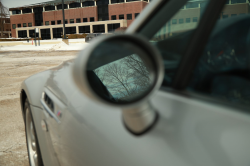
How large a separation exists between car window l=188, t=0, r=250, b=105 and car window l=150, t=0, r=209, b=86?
109 millimetres

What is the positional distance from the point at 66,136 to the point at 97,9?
74.4 m

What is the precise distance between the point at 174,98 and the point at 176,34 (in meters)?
0.39

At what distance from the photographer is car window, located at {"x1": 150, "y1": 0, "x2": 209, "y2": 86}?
3.97 ft

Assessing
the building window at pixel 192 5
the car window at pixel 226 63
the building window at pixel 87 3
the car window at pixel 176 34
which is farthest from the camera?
the building window at pixel 87 3

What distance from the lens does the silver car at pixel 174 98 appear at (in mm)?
894

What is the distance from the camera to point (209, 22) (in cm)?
110

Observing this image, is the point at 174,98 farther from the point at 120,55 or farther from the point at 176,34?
the point at 176,34

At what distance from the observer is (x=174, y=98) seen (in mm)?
1096

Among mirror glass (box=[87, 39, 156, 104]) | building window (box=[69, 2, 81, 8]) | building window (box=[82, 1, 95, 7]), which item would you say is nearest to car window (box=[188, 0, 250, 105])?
mirror glass (box=[87, 39, 156, 104])

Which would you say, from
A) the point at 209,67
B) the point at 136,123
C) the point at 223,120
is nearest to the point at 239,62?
the point at 209,67

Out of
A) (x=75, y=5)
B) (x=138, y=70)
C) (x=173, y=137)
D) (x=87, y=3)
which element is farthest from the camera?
(x=75, y=5)

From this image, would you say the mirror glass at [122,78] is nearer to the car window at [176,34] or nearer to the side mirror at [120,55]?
the car window at [176,34]

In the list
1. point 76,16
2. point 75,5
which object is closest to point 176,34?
point 76,16

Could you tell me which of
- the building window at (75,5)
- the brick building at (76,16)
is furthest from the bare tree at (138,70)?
the building window at (75,5)
